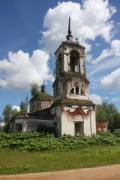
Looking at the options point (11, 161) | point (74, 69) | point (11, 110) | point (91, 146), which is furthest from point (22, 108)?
point (11, 161)

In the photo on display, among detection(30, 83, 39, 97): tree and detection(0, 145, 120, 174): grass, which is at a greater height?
detection(30, 83, 39, 97): tree

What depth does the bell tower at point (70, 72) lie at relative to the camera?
1033 inches

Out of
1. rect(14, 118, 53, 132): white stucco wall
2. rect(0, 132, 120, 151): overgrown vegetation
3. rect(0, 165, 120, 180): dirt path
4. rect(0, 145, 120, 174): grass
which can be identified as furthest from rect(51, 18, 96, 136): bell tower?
rect(0, 165, 120, 180): dirt path

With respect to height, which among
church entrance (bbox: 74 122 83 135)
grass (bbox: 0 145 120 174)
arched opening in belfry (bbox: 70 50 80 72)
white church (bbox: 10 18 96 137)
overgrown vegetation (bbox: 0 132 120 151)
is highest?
arched opening in belfry (bbox: 70 50 80 72)

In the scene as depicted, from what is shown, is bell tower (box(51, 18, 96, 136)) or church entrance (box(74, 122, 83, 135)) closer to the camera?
bell tower (box(51, 18, 96, 136))

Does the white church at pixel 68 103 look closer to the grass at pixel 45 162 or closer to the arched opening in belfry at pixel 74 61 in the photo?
the arched opening in belfry at pixel 74 61

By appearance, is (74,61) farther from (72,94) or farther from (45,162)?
(45,162)

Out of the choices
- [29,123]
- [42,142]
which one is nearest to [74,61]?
[29,123]

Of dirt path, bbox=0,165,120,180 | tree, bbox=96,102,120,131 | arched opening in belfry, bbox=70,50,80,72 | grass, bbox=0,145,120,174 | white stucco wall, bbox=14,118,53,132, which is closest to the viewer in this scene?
dirt path, bbox=0,165,120,180

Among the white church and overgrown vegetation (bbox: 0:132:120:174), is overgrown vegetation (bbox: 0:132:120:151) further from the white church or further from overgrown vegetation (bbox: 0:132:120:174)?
the white church

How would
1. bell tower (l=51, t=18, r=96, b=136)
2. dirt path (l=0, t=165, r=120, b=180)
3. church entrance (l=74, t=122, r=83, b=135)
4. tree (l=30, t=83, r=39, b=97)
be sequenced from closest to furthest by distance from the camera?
dirt path (l=0, t=165, r=120, b=180) < bell tower (l=51, t=18, r=96, b=136) < church entrance (l=74, t=122, r=83, b=135) < tree (l=30, t=83, r=39, b=97)

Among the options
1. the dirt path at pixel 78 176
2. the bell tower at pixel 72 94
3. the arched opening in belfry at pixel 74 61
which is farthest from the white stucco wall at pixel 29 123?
the dirt path at pixel 78 176

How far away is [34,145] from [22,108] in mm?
34400

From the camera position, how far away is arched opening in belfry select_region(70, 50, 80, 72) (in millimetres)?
28180
